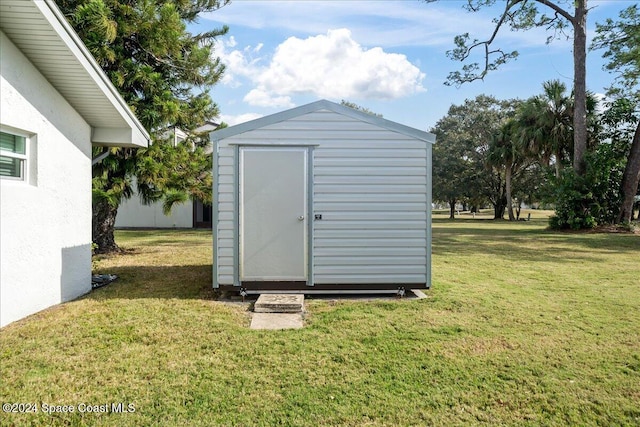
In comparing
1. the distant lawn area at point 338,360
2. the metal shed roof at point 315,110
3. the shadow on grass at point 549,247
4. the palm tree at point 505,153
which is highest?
the palm tree at point 505,153

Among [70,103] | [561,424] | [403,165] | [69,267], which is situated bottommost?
[561,424]

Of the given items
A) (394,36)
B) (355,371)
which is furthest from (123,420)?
(394,36)

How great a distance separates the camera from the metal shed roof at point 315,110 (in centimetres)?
564

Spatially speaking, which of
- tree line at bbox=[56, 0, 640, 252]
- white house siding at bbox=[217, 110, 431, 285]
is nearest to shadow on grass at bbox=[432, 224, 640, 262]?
tree line at bbox=[56, 0, 640, 252]

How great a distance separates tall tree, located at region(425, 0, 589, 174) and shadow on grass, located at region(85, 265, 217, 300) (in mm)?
17371

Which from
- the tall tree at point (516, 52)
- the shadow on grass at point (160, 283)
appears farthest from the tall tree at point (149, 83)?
the tall tree at point (516, 52)

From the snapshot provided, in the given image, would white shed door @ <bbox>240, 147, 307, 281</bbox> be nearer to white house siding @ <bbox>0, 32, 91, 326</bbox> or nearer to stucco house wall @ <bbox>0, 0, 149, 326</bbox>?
stucco house wall @ <bbox>0, 0, 149, 326</bbox>

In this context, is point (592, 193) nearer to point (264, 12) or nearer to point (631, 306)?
point (631, 306)

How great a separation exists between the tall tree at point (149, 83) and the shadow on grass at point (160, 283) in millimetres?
1951

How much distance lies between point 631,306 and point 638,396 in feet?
10.0

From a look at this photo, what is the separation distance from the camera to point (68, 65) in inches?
195

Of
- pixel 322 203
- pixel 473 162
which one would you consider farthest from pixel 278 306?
pixel 473 162

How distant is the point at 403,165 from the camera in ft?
19.1

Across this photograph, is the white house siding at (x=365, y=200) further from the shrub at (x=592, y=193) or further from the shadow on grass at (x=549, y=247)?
the shrub at (x=592, y=193)
